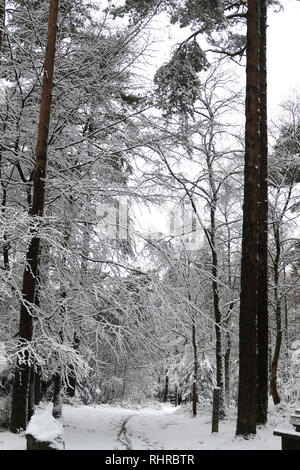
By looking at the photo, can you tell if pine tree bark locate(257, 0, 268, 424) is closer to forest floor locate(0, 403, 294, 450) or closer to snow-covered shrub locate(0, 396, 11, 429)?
forest floor locate(0, 403, 294, 450)

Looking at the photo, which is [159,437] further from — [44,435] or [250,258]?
[44,435]

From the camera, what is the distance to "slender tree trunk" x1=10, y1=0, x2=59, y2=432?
7.14 m

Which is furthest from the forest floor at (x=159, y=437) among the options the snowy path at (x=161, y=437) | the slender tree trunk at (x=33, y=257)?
the slender tree trunk at (x=33, y=257)

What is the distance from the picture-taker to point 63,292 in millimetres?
→ 9594

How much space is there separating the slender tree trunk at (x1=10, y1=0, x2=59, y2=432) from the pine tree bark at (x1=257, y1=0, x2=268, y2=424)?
5751mm

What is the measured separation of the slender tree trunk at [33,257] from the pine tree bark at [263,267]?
5.75m

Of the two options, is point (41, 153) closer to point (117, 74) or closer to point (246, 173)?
point (117, 74)

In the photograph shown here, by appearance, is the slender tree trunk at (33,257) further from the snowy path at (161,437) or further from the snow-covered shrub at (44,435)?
the snow-covered shrub at (44,435)

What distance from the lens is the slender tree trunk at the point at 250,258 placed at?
8.67 meters

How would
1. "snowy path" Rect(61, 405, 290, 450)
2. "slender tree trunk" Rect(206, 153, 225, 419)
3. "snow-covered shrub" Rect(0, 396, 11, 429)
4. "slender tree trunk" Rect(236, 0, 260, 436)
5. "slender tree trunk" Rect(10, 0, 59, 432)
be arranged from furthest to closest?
"slender tree trunk" Rect(206, 153, 225, 419) < "snow-covered shrub" Rect(0, 396, 11, 429) < "slender tree trunk" Rect(236, 0, 260, 436) < "snowy path" Rect(61, 405, 290, 450) < "slender tree trunk" Rect(10, 0, 59, 432)

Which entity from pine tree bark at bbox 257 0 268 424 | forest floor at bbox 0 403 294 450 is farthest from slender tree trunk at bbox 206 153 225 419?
pine tree bark at bbox 257 0 268 424

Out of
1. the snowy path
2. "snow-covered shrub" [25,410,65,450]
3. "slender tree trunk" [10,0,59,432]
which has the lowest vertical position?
the snowy path

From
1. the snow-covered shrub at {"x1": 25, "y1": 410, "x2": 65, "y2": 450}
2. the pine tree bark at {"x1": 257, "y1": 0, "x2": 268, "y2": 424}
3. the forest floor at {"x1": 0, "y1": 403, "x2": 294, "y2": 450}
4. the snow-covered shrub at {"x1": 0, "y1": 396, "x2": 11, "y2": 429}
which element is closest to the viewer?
the snow-covered shrub at {"x1": 25, "y1": 410, "x2": 65, "y2": 450}
